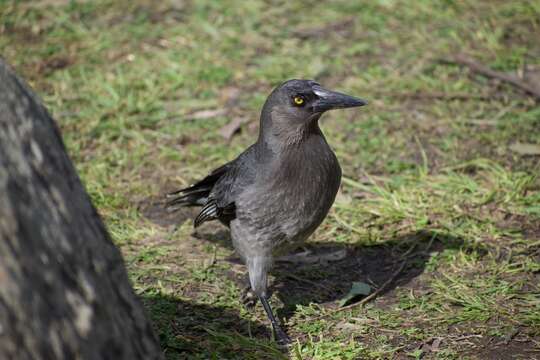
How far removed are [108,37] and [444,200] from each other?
4.35 m

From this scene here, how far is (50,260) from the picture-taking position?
2510 millimetres

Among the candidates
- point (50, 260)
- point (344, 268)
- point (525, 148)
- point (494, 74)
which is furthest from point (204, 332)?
point (494, 74)

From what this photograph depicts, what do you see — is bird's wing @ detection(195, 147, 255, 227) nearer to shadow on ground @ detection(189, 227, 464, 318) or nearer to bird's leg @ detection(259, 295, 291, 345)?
shadow on ground @ detection(189, 227, 464, 318)

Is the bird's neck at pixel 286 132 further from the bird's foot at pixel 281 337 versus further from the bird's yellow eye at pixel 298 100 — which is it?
the bird's foot at pixel 281 337

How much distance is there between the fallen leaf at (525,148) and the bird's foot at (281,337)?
9.22 feet

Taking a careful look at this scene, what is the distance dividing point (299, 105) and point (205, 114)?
254 centimetres

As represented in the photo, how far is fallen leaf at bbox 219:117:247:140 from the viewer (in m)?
6.61

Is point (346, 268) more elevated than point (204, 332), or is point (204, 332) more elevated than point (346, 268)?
point (204, 332)

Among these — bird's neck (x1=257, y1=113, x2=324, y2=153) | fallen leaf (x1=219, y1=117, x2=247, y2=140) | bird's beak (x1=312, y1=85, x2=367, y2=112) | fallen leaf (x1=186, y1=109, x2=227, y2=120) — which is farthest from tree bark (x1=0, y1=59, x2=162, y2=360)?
fallen leaf (x1=186, y1=109, x2=227, y2=120)

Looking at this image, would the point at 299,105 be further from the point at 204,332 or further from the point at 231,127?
the point at 231,127

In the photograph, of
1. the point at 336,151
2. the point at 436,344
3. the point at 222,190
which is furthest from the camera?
the point at 336,151

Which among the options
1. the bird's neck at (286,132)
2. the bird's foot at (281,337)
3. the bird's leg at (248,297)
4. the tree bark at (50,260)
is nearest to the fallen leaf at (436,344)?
the bird's foot at (281,337)

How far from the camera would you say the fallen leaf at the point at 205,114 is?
22.6 ft

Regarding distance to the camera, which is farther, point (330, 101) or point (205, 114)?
point (205, 114)
